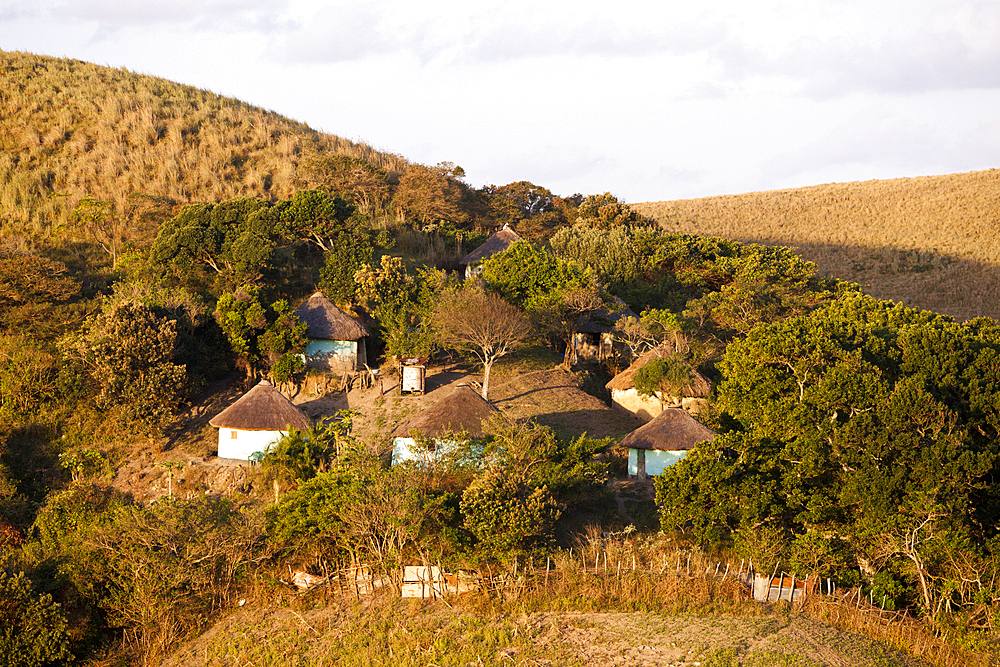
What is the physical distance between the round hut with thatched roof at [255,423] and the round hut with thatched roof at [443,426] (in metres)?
3.23

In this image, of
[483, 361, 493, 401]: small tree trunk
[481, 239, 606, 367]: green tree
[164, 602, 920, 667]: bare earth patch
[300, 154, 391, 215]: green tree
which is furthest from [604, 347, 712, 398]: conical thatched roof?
[300, 154, 391, 215]: green tree

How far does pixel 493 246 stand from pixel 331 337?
41.4 feet

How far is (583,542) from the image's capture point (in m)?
18.2

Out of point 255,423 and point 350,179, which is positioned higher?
point 350,179

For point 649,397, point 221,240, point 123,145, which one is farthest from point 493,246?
point 123,145

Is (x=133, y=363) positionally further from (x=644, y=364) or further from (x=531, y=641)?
(x=644, y=364)

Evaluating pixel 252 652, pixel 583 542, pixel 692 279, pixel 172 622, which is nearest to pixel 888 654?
pixel 583 542

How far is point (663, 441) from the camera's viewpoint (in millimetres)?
22609

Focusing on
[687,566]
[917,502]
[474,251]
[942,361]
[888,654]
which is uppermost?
[474,251]

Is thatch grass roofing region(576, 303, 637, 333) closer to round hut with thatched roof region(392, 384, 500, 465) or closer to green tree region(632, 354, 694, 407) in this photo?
green tree region(632, 354, 694, 407)


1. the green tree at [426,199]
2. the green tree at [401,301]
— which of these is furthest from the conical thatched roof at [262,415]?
the green tree at [426,199]

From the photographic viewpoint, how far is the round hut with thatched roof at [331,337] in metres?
28.6

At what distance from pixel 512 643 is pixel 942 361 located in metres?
12.1

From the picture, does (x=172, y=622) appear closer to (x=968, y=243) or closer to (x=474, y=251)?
Answer: (x=474, y=251)
